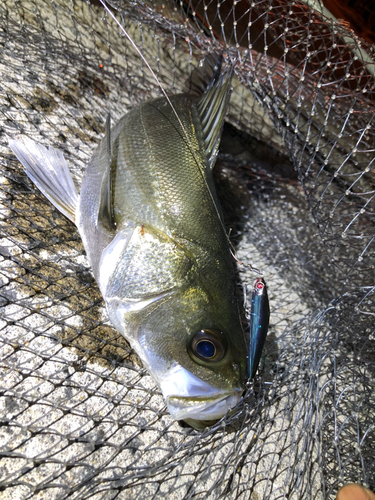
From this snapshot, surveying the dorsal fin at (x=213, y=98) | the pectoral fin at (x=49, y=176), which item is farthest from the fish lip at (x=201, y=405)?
the dorsal fin at (x=213, y=98)

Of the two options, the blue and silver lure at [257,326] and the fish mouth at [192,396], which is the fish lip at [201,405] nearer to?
the fish mouth at [192,396]

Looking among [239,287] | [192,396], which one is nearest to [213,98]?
[239,287]

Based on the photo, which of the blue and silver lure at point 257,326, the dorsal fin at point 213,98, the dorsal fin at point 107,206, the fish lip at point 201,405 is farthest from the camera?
the dorsal fin at point 213,98

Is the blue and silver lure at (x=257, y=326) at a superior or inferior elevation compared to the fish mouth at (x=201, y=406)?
superior

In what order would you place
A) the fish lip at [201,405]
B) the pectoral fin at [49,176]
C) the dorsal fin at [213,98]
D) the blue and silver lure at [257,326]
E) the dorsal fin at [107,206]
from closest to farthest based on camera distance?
the fish lip at [201,405], the blue and silver lure at [257,326], the dorsal fin at [107,206], the pectoral fin at [49,176], the dorsal fin at [213,98]

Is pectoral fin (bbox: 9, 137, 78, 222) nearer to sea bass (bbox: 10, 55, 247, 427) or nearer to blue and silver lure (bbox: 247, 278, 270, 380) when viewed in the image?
sea bass (bbox: 10, 55, 247, 427)

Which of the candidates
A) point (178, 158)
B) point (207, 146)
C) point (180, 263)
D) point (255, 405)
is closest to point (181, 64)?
point (207, 146)

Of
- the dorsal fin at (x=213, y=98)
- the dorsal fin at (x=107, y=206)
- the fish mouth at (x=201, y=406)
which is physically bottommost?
the fish mouth at (x=201, y=406)

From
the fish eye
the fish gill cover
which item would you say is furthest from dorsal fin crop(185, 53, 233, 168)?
the fish eye
